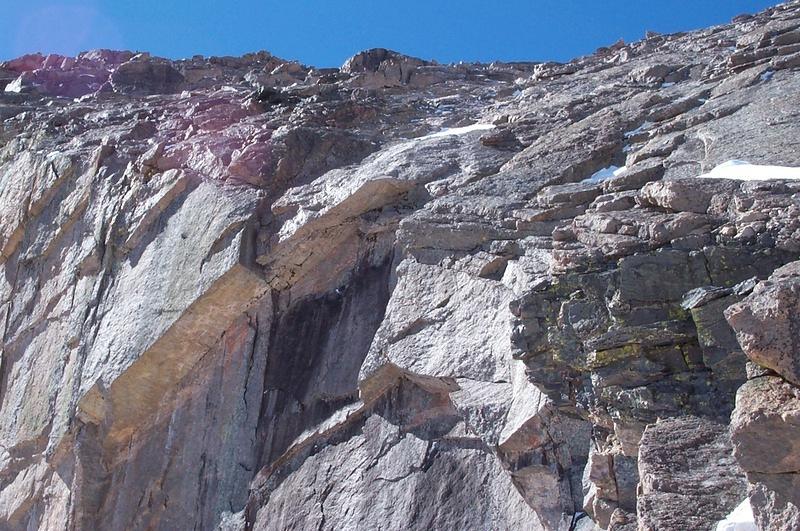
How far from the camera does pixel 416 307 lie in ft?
50.1

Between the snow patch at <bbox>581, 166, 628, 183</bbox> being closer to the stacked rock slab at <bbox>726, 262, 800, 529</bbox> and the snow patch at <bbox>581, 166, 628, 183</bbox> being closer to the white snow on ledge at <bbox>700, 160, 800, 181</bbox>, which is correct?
the white snow on ledge at <bbox>700, 160, 800, 181</bbox>

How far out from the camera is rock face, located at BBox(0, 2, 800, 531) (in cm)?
1062

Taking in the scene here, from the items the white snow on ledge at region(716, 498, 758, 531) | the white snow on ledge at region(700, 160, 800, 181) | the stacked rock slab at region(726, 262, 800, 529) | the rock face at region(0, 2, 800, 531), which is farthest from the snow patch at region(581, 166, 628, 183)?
the white snow on ledge at region(716, 498, 758, 531)

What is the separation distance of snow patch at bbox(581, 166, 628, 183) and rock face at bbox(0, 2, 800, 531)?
5.0 inches

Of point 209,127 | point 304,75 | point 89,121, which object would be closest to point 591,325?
point 209,127

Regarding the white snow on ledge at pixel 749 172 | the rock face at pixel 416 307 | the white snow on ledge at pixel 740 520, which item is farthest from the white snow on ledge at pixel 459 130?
the white snow on ledge at pixel 740 520

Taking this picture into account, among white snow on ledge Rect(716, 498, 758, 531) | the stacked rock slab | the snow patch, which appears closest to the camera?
the stacked rock slab

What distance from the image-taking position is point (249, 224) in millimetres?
18141

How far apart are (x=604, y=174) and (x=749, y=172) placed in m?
A: 3.21

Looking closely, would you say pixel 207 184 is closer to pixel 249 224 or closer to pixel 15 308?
pixel 249 224

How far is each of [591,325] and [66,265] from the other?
1420 centimetres

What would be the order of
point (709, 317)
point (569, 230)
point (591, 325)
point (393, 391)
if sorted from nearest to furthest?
point (709, 317) → point (591, 325) → point (569, 230) → point (393, 391)

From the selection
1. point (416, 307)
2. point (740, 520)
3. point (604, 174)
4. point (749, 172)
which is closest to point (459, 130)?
point (604, 174)

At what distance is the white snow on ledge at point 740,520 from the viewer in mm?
8609
